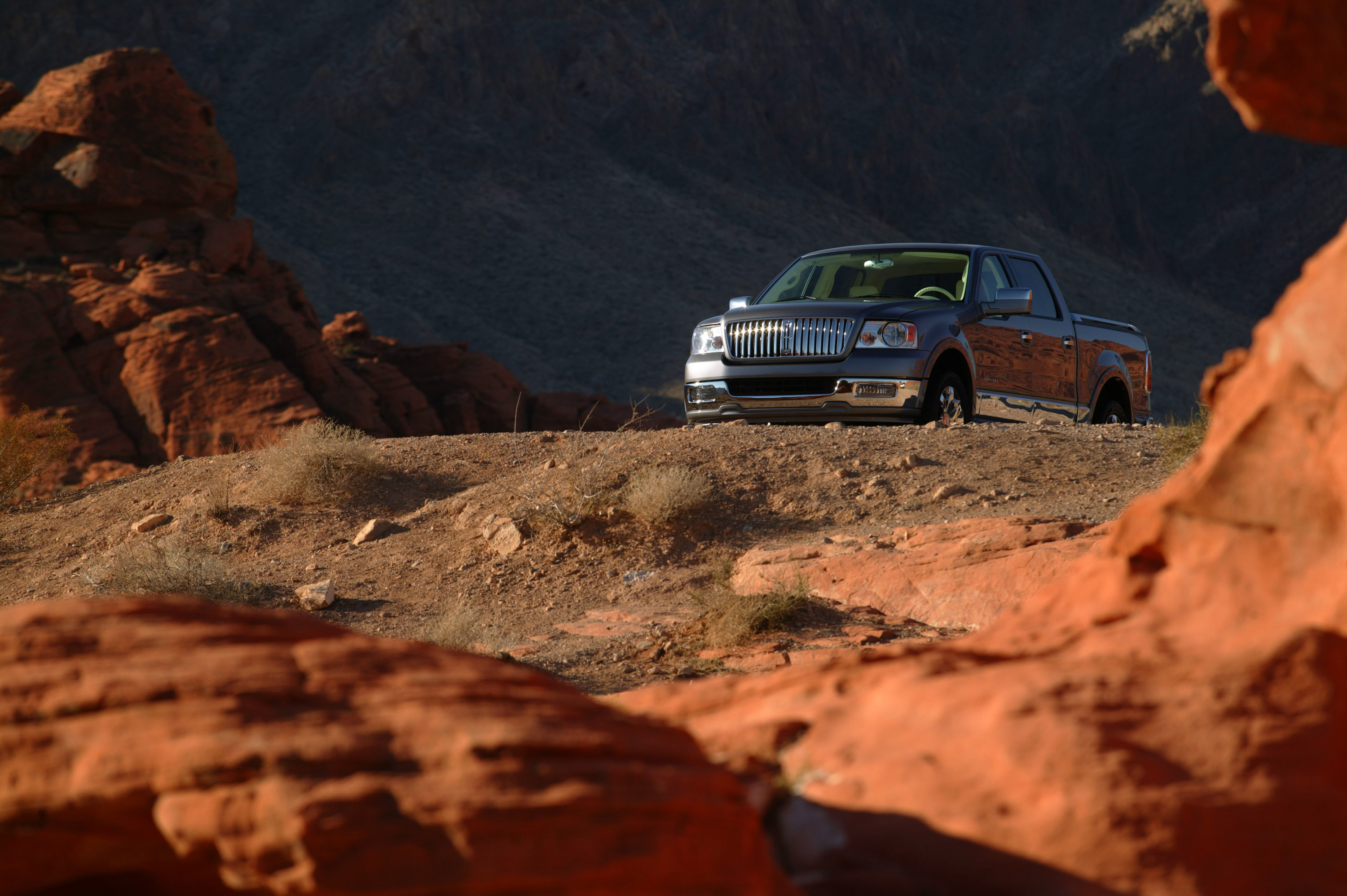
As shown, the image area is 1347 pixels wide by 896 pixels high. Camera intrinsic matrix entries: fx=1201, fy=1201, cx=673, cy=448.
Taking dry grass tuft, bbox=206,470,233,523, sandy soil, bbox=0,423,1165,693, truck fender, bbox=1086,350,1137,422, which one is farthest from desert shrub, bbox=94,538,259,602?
truck fender, bbox=1086,350,1137,422

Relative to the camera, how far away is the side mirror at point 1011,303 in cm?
961

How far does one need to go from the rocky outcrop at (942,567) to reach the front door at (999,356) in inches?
90.2

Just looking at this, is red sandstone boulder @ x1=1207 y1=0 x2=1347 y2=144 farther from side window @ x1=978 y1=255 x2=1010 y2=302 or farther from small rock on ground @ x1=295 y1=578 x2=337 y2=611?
side window @ x1=978 y1=255 x2=1010 y2=302

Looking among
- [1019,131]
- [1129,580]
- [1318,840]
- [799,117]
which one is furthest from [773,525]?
[1019,131]

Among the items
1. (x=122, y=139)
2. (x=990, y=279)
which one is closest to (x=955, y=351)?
(x=990, y=279)

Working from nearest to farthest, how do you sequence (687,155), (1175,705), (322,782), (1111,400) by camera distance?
1. (322,782)
2. (1175,705)
3. (1111,400)
4. (687,155)

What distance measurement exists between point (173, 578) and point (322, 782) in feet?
22.1

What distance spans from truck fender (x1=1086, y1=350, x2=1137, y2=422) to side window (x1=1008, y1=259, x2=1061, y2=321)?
2.71ft

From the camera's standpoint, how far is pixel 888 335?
9219mm

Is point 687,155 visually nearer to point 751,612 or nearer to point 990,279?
point 990,279

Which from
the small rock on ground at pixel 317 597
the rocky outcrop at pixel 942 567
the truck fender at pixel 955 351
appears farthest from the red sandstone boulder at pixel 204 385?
the rocky outcrop at pixel 942 567

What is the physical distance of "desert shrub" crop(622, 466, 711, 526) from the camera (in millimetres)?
8766

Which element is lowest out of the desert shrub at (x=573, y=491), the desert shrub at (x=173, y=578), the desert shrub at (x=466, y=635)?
the desert shrub at (x=173, y=578)

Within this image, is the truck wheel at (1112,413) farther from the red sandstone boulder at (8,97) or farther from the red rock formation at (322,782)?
the red sandstone boulder at (8,97)
